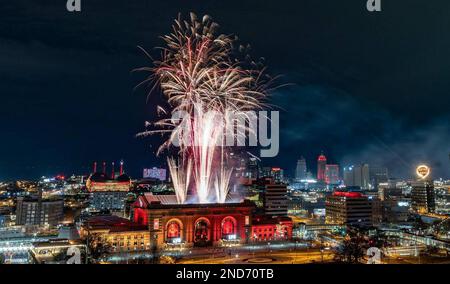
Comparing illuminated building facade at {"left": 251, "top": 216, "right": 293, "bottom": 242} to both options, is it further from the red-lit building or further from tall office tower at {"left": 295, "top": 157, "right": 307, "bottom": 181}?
tall office tower at {"left": 295, "top": 157, "right": 307, "bottom": 181}

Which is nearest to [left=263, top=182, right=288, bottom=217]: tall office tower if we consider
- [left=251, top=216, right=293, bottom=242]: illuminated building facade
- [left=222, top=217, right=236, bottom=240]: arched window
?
[left=251, top=216, right=293, bottom=242]: illuminated building facade

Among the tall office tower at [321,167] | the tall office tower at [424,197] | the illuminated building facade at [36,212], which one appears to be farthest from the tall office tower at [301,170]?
the illuminated building facade at [36,212]

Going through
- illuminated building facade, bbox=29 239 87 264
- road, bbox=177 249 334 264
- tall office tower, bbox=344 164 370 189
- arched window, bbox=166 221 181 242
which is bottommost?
road, bbox=177 249 334 264

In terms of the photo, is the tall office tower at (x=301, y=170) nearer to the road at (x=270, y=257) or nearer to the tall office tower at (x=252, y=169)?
the tall office tower at (x=252, y=169)

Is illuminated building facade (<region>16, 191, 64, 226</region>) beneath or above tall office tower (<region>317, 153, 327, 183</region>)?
beneath

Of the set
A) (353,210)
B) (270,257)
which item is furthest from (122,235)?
(353,210)

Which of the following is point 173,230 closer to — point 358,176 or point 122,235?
point 122,235
